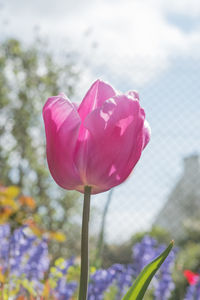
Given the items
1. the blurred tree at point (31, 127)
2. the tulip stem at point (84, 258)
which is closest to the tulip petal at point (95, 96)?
the tulip stem at point (84, 258)

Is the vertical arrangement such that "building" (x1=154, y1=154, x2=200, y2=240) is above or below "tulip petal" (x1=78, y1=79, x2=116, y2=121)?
below

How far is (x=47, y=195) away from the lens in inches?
263

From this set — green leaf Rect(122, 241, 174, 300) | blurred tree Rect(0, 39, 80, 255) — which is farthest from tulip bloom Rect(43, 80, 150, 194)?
blurred tree Rect(0, 39, 80, 255)

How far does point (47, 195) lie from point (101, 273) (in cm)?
545

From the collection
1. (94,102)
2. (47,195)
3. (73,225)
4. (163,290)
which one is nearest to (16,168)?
(47,195)

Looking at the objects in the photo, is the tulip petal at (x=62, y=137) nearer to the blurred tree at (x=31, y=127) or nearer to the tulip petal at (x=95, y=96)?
the tulip petal at (x=95, y=96)

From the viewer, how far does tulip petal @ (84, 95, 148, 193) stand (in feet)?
1.91

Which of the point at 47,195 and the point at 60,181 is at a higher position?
the point at 60,181

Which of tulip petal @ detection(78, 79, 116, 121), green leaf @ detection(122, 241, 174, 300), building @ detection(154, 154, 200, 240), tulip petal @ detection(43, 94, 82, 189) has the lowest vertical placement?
building @ detection(154, 154, 200, 240)

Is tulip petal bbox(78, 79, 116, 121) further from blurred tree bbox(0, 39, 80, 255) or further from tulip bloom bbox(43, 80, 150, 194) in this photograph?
blurred tree bbox(0, 39, 80, 255)

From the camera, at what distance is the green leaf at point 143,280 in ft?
1.84

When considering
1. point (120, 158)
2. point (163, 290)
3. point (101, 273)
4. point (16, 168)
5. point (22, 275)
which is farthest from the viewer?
point (16, 168)

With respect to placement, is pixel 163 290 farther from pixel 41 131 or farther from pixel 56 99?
pixel 41 131

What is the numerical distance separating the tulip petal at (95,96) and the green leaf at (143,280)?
213 millimetres
